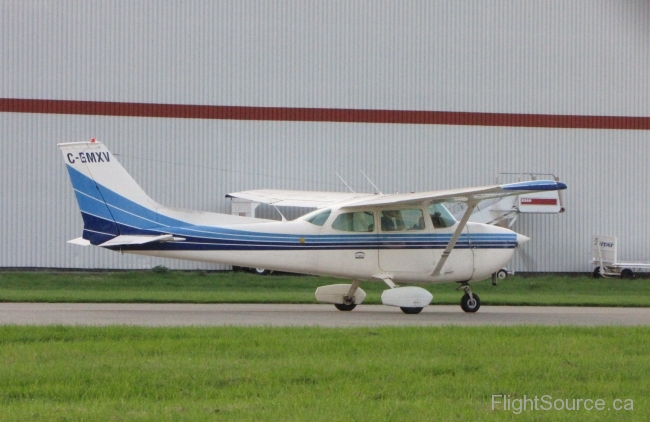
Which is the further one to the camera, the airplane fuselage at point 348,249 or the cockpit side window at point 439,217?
the cockpit side window at point 439,217

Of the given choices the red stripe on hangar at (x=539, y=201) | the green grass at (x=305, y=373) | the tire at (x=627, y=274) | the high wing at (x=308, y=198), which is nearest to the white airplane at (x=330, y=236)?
the high wing at (x=308, y=198)

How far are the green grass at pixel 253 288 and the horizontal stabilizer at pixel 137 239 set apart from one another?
428 centimetres

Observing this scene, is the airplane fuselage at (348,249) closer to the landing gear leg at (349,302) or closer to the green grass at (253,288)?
the landing gear leg at (349,302)

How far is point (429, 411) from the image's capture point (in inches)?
293

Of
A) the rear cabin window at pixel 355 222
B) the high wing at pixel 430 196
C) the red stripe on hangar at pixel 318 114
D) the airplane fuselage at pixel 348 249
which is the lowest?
the airplane fuselage at pixel 348 249

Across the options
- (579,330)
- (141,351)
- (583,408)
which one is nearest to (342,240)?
(579,330)

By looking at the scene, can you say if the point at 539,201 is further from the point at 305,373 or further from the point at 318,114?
the point at 305,373

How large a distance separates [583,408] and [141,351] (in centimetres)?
488

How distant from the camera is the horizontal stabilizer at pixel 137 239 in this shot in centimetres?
1534

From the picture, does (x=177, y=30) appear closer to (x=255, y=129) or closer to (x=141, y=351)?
(x=255, y=129)

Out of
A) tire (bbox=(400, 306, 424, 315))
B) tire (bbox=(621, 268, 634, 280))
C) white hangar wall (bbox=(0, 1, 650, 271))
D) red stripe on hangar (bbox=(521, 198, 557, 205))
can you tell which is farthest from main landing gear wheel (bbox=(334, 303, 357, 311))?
tire (bbox=(621, 268, 634, 280))

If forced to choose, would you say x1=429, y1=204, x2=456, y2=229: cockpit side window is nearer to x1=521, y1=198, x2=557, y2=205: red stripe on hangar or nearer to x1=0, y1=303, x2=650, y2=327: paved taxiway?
x1=0, y1=303, x2=650, y2=327: paved taxiway

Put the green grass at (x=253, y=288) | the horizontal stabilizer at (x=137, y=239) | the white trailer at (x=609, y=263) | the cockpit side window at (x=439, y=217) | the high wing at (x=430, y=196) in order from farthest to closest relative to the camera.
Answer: the white trailer at (x=609, y=263)
the green grass at (x=253, y=288)
the cockpit side window at (x=439, y=217)
the horizontal stabilizer at (x=137, y=239)
the high wing at (x=430, y=196)

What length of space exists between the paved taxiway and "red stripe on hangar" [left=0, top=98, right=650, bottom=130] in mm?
12745
